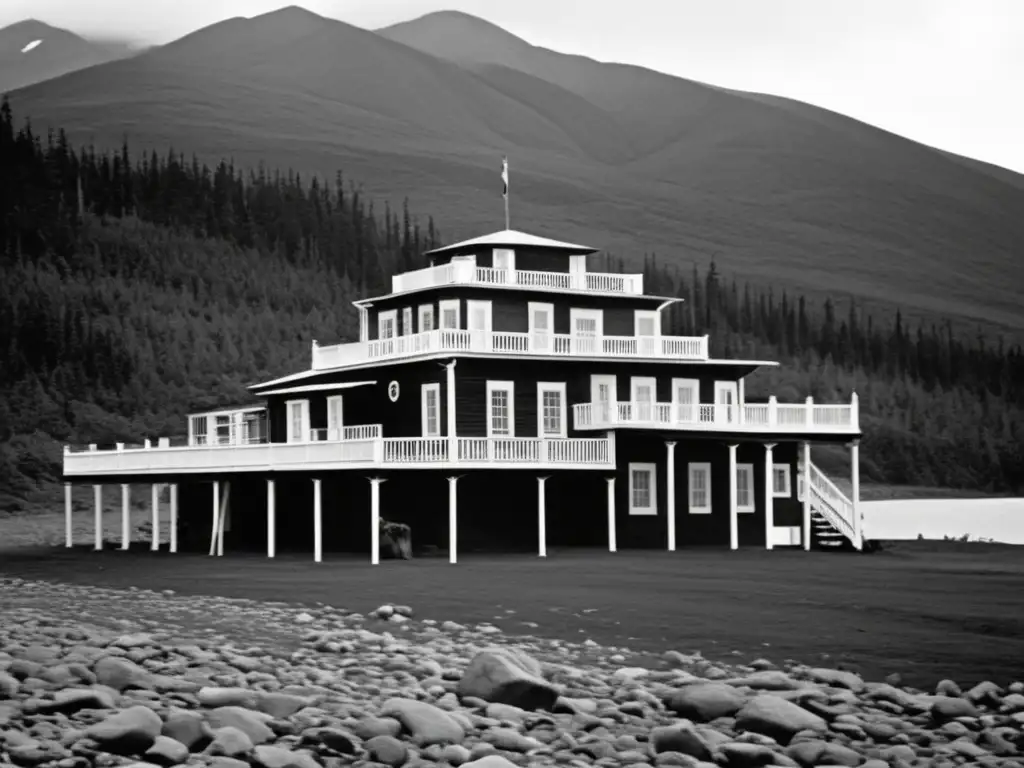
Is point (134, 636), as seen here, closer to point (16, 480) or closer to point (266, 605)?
point (266, 605)

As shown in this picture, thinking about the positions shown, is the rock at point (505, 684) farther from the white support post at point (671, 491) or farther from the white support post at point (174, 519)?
the white support post at point (174, 519)

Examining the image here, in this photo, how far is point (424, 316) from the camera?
63875 millimetres

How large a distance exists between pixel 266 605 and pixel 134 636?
9438 mm

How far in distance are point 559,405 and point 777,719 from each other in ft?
125

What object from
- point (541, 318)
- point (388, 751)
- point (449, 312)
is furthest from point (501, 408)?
point (388, 751)

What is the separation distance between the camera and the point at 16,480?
4638 inches

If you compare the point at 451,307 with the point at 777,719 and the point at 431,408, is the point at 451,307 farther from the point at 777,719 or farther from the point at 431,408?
the point at 777,719

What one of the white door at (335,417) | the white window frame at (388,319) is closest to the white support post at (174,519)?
the white door at (335,417)

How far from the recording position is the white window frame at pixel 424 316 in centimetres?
6331

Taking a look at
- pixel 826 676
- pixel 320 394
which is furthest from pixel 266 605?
pixel 320 394

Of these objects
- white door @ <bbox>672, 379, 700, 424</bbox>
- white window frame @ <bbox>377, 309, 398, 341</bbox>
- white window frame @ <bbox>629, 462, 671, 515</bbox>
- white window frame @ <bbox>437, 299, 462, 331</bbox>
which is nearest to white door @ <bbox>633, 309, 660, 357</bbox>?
white door @ <bbox>672, 379, 700, 424</bbox>

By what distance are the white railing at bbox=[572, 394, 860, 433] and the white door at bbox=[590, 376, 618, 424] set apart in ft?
0.11

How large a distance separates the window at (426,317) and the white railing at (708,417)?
6.55m

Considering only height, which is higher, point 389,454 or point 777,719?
point 389,454
